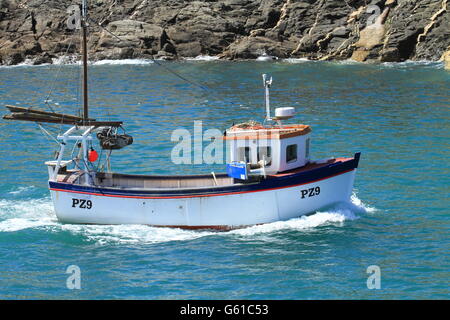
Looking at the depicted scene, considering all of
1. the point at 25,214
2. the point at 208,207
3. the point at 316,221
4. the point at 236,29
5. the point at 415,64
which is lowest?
the point at 415,64

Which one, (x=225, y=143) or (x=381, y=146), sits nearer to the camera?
(x=381, y=146)

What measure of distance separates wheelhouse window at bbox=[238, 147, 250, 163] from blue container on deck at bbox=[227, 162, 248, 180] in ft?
3.20

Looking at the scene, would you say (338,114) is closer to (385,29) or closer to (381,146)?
(381,146)

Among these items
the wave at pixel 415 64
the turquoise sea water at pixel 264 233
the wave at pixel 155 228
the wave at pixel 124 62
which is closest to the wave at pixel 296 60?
the wave at pixel 415 64

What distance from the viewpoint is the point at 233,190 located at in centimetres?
3108

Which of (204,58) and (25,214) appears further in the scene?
(204,58)

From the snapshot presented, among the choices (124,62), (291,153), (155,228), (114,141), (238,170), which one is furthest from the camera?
(124,62)

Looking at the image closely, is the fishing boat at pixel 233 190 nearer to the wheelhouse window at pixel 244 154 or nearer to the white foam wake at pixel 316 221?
the wheelhouse window at pixel 244 154

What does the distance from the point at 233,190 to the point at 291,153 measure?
3.68 m

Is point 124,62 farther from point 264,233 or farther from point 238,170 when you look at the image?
point 264,233

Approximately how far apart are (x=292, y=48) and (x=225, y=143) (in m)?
70.0

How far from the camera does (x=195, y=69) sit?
102062 mm

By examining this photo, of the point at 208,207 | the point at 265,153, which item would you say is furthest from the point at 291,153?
the point at 208,207

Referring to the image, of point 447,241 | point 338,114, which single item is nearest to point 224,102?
point 338,114
